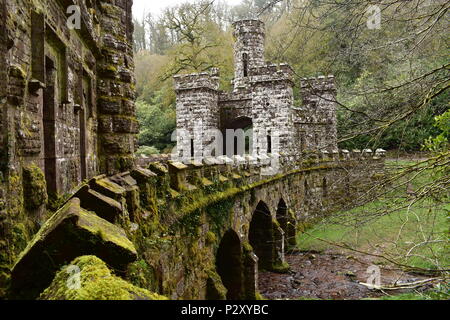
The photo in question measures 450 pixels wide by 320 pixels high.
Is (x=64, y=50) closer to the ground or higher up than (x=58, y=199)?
higher up

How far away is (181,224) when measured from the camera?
21.8 ft

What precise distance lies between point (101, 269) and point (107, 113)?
5588mm

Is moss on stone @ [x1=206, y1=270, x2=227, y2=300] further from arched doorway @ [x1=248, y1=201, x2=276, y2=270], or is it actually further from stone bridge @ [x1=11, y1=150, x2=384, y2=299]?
arched doorway @ [x1=248, y1=201, x2=276, y2=270]

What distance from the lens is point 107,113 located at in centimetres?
727

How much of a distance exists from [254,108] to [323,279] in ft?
27.4

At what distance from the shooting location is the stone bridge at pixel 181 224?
8.21 feet

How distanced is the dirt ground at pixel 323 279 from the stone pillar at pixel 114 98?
676 centimetres

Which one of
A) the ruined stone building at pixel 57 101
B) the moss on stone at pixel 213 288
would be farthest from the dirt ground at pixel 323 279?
the ruined stone building at pixel 57 101

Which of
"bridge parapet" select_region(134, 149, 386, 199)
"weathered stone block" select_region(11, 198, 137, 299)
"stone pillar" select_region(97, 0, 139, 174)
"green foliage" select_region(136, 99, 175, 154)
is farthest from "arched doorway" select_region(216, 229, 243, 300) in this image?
"green foliage" select_region(136, 99, 175, 154)

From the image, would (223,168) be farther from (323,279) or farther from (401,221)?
(323,279)

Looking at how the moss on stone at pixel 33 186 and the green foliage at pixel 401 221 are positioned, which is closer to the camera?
the moss on stone at pixel 33 186

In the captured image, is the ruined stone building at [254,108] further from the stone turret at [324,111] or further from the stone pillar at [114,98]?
the stone pillar at [114,98]
